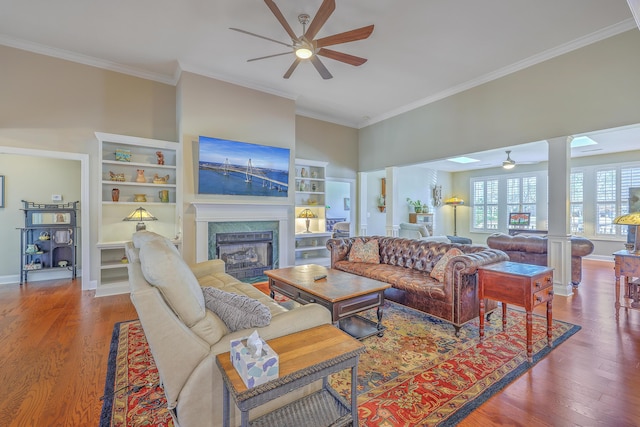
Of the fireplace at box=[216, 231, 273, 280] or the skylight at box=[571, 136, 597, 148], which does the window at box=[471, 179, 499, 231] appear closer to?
the skylight at box=[571, 136, 597, 148]

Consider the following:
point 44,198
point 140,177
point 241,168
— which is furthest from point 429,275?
point 44,198

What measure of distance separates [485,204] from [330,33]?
344 inches

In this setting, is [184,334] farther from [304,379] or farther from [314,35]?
[314,35]

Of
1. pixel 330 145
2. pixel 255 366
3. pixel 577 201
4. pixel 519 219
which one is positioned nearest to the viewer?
pixel 255 366

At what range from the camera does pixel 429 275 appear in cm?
351

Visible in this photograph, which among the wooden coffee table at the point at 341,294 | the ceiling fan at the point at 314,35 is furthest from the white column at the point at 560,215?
the ceiling fan at the point at 314,35

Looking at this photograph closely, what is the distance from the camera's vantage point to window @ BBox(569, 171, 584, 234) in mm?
7840

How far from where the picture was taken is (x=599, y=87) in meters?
3.79

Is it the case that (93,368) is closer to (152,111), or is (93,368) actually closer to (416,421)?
(416,421)

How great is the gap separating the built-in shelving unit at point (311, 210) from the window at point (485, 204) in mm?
6563

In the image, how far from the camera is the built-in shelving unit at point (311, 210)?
6.31 meters

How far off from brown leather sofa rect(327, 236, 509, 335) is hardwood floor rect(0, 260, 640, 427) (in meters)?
0.76

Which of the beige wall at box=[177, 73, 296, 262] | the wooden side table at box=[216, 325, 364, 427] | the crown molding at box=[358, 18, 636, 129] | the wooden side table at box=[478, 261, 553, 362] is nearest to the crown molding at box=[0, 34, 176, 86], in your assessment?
the beige wall at box=[177, 73, 296, 262]

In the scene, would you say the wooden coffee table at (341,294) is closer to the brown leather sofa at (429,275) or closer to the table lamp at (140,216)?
the brown leather sofa at (429,275)
